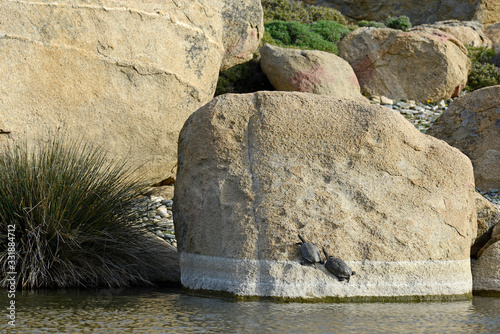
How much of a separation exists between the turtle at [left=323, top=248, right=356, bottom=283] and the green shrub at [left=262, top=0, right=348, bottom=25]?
35.2 feet

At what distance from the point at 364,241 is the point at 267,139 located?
103 cm

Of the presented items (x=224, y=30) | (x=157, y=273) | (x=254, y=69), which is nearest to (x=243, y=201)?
(x=157, y=273)

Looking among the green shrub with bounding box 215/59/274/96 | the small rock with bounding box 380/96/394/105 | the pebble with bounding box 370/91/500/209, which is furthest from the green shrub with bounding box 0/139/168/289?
the small rock with bounding box 380/96/394/105

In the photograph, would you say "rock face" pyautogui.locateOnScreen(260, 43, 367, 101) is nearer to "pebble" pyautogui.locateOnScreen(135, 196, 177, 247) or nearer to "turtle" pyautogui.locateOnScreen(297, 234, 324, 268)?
"pebble" pyautogui.locateOnScreen(135, 196, 177, 247)

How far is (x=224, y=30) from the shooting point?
26.7ft

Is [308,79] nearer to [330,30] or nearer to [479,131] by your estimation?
[479,131]

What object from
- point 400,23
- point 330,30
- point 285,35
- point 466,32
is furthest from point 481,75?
point 285,35

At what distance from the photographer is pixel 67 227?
4.62 m

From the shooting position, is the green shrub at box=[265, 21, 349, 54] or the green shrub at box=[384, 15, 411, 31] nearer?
the green shrub at box=[265, 21, 349, 54]

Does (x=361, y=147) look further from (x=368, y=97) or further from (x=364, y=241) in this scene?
(x=368, y=97)

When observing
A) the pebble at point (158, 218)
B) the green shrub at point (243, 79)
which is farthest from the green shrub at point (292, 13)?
the pebble at point (158, 218)

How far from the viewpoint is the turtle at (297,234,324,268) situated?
13.0 ft

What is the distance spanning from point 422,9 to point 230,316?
1777 centimetres

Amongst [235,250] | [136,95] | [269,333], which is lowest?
[269,333]
